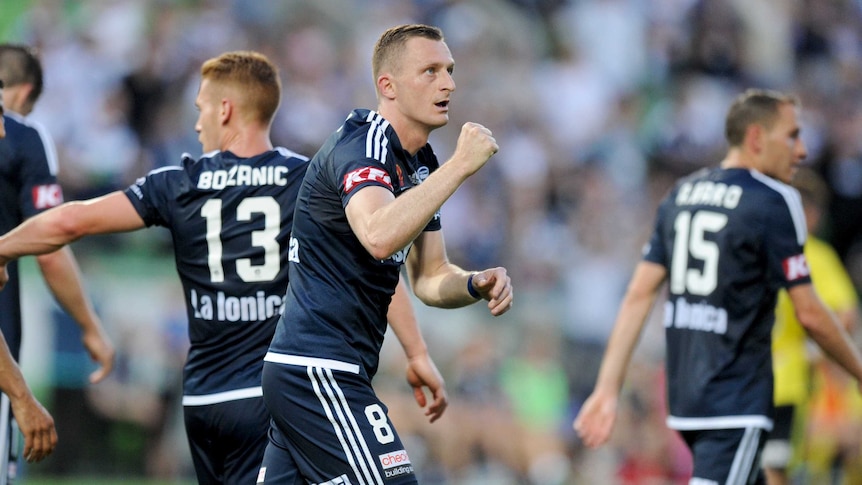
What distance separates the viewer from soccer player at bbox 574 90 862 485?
7.39 meters

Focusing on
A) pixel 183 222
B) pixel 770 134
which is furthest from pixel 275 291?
pixel 770 134

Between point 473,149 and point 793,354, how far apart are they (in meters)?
5.13

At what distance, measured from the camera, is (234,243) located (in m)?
6.42

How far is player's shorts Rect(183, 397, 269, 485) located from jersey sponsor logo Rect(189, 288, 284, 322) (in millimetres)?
424

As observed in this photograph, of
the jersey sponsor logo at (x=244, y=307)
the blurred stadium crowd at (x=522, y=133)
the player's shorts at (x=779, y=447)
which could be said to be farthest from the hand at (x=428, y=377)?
the blurred stadium crowd at (x=522, y=133)

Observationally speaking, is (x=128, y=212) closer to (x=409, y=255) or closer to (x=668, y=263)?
(x=409, y=255)

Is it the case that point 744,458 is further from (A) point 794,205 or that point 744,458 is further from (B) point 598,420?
(A) point 794,205

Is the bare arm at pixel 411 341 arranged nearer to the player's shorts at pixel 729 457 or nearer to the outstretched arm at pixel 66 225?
the outstretched arm at pixel 66 225

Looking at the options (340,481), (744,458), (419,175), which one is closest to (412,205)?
(419,175)

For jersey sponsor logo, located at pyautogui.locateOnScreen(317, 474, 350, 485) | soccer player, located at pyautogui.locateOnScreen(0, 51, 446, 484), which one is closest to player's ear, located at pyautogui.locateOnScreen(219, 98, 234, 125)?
soccer player, located at pyautogui.locateOnScreen(0, 51, 446, 484)

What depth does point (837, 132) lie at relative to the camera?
17859 mm

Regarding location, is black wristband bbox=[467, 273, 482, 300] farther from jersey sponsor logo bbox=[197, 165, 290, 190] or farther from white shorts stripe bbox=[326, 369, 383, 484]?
jersey sponsor logo bbox=[197, 165, 290, 190]

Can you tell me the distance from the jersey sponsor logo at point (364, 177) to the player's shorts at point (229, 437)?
1.67 m

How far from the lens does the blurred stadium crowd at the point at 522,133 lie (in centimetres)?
1341
